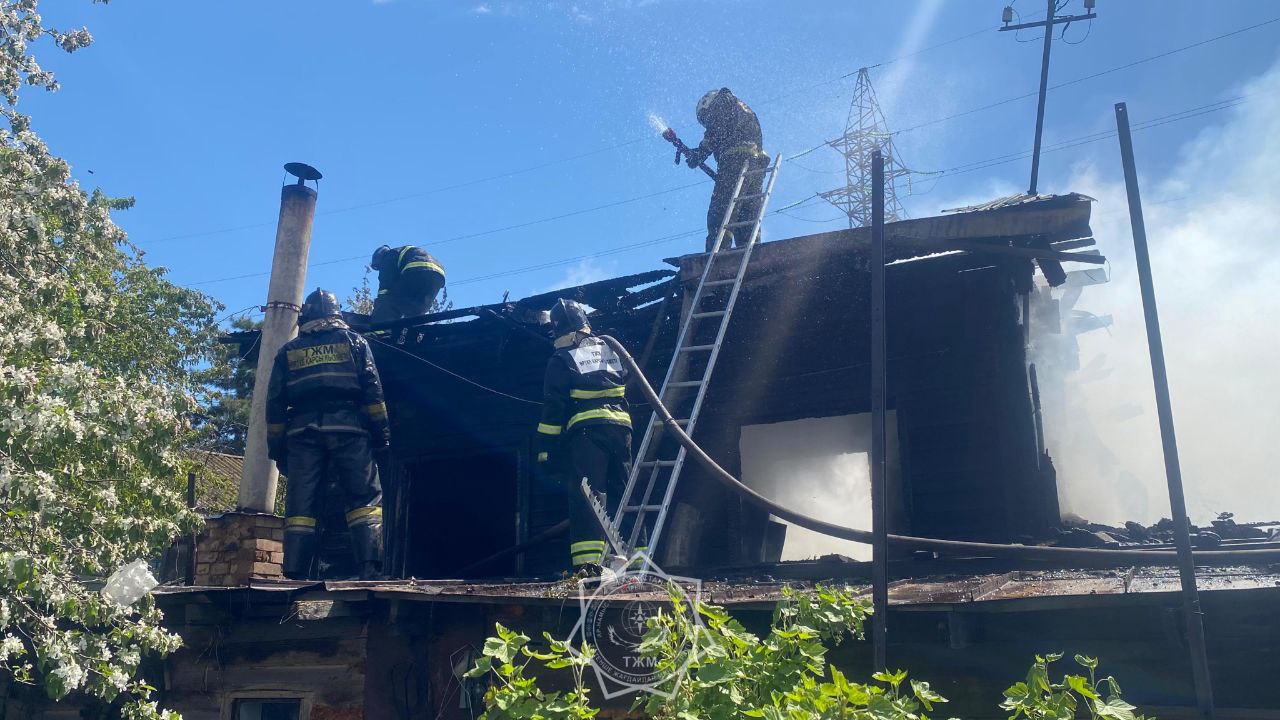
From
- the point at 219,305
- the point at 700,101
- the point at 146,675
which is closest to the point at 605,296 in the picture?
the point at 700,101

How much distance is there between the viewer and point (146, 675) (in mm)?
6531

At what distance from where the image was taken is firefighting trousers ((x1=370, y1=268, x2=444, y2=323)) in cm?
902

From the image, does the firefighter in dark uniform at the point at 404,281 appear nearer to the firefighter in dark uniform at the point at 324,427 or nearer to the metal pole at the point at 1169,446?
the firefighter in dark uniform at the point at 324,427

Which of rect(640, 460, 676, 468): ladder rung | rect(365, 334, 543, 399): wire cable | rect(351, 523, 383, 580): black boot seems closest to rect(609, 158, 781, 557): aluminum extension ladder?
rect(640, 460, 676, 468): ladder rung

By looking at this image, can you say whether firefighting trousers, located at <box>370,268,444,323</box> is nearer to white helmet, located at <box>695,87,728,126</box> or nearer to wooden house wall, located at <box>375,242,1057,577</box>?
wooden house wall, located at <box>375,242,1057,577</box>

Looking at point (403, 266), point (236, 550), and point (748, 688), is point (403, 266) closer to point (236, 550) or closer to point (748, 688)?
point (236, 550)

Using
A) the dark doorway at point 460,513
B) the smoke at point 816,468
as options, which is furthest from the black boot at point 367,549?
the smoke at point 816,468

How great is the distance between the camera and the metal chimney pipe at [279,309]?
8.34 m

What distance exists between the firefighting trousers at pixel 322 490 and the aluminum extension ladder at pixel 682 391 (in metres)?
1.89

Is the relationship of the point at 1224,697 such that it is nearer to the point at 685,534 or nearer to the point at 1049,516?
the point at 1049,516

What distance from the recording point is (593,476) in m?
6.41

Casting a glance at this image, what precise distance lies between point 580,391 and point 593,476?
1.91 ft

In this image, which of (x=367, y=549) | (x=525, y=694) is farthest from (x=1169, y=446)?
(x=367, y=549)

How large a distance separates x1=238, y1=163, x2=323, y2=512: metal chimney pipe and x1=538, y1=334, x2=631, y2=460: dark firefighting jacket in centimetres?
320
